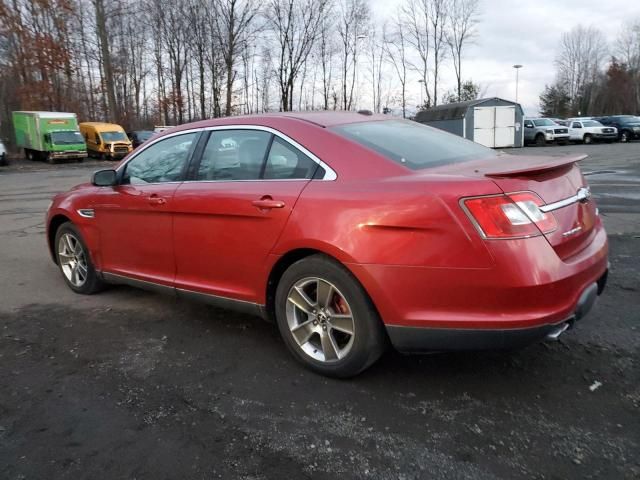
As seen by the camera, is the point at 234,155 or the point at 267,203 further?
the point at 234,155

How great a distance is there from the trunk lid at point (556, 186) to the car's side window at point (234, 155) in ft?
4.09

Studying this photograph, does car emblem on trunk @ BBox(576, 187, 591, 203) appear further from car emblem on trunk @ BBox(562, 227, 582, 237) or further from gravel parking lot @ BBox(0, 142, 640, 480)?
gravel parking lot @ BBox(0, 142, 640, 480)

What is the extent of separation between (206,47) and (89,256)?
156ft

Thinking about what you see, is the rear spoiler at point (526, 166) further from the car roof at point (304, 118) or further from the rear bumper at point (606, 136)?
the rear bumper at point (606, 136)

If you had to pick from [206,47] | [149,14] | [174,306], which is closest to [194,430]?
[174,306]

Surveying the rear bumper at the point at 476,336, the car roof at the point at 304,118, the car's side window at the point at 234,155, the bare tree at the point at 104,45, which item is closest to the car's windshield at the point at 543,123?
the bare tree at the point at 104,45

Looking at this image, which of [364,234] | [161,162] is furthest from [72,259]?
[364,234]

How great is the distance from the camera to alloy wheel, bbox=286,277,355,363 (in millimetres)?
3127

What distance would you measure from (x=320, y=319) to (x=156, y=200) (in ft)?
5.50

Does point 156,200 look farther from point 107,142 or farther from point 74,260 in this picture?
point 107,142

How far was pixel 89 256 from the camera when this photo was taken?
16.1 ft

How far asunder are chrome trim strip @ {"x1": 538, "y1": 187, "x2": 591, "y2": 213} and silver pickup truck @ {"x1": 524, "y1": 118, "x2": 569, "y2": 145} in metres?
37.5

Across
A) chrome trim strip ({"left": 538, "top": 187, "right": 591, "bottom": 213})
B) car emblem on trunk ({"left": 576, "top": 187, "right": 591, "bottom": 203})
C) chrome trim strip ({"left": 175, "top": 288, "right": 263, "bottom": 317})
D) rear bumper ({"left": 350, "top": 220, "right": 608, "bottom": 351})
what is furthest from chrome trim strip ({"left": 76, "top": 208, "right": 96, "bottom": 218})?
car emblem on trunk ({"left": 576, "top": 187, "right": 591, "bottom": 203})

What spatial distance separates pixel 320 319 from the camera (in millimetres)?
3225
